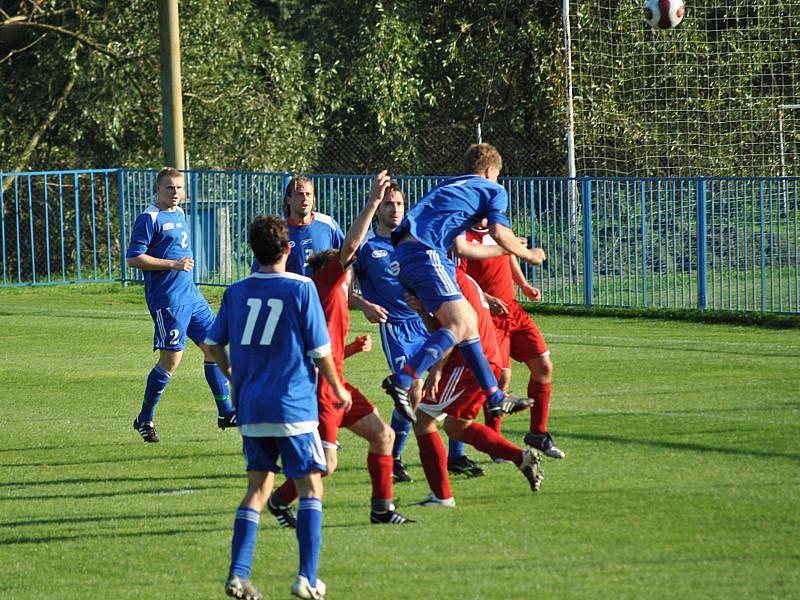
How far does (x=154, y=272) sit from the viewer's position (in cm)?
1077

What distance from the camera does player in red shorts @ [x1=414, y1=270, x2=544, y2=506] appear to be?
7855 mm

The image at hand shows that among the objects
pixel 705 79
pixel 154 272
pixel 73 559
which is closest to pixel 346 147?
pixel 705 79

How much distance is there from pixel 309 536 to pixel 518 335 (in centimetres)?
371

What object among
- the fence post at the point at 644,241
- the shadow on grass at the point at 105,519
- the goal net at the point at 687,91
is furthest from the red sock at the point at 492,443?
the goal net at the point at 687,91

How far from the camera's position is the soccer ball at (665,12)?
1819cm

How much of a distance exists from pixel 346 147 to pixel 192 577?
21.3 meters

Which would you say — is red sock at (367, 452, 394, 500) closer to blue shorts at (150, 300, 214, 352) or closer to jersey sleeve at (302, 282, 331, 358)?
jersey sleeve at (302, 282, 331, 358)

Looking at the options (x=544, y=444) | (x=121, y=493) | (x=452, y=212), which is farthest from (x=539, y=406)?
(x=121, y=493)

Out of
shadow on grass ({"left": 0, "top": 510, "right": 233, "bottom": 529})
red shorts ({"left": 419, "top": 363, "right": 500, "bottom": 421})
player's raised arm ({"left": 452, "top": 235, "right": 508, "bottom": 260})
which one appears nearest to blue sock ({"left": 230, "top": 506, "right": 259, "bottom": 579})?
Answer: shadow on grass ({"left": 0, "top": 510, "right": 233, "bottom": 529})

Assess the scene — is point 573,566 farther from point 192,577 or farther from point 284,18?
point 284,18

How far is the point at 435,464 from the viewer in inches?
308

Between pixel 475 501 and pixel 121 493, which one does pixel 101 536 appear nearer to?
pixel 121 493

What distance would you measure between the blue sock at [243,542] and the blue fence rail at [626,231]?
1224 centimetres

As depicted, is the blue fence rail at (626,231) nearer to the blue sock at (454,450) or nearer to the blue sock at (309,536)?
the blue sock at (454,450)
